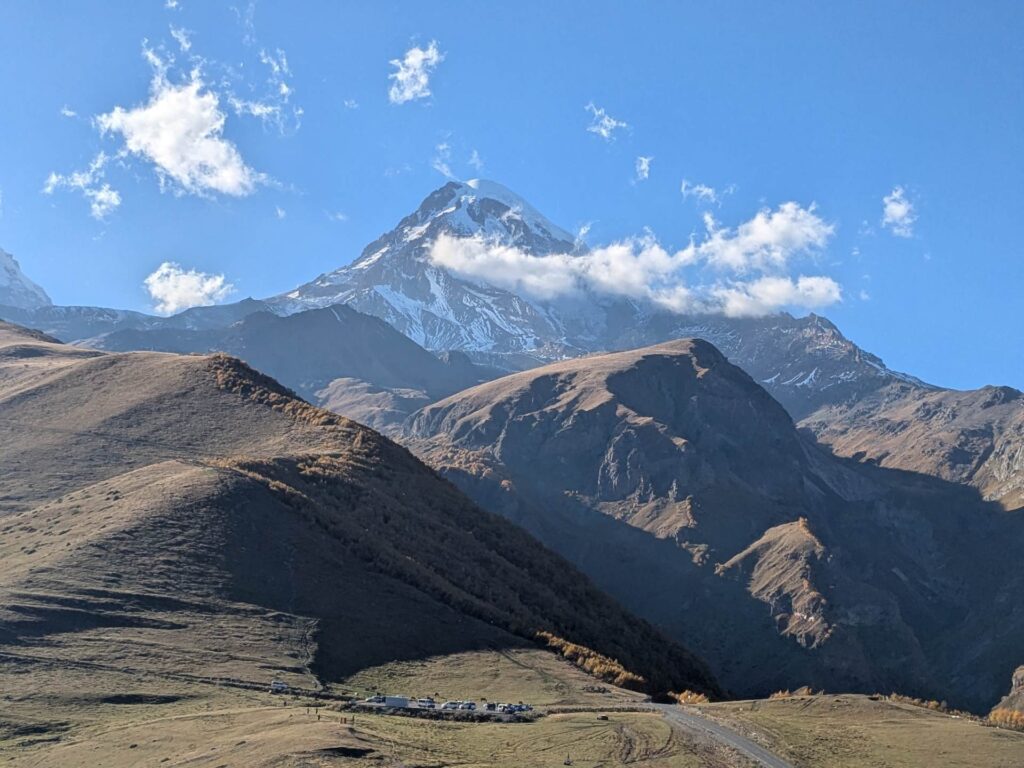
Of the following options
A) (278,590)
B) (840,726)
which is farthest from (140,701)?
(840,726)

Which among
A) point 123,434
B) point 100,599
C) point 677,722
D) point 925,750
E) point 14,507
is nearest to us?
point 925,750

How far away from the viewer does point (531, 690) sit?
8050 centimetres

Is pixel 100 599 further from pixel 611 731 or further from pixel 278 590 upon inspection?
pixel 611 731

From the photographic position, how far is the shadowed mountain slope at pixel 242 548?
79.2 meters

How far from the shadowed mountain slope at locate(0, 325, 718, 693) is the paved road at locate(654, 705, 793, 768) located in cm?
2295

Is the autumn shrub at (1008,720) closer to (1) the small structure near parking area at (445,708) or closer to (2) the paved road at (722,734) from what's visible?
(2) the paved road at (722,734)

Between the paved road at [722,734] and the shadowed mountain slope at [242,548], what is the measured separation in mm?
22946

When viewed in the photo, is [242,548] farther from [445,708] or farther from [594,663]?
[594,663]

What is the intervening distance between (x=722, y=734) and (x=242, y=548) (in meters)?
45.0

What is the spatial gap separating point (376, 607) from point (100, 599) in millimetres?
22155

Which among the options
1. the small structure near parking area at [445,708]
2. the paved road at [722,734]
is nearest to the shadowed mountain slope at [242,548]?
the small structure near parking area at [445,708]

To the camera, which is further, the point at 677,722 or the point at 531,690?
the point at 531,690

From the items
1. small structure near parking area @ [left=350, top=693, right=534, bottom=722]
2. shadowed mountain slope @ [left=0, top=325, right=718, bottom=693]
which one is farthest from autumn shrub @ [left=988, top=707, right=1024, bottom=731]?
small structure near parking area @ [left=350, top=693, right=534, bottom=722]

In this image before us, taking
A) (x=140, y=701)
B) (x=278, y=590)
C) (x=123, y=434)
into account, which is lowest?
(x=140, y=701)
